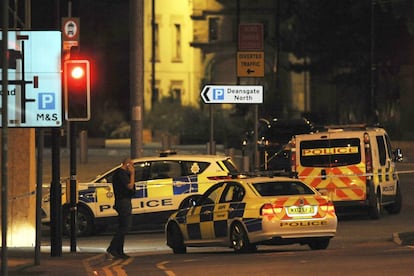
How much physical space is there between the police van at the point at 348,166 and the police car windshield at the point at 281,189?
227 inches

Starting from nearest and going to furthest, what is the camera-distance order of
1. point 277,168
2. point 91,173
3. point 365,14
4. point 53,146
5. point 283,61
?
1. point 53,146
2. point 277,168
3. point 91,173
4. point 365,14
5. point 283,61

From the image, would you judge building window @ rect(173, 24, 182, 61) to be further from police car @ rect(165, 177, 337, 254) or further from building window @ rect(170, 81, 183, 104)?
police car @ rect(165, 177, 337, 254)

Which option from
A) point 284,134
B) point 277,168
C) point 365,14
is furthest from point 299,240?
point 365,14

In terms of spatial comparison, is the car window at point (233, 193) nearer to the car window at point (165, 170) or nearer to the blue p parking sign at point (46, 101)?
the car window at point (165, 170)

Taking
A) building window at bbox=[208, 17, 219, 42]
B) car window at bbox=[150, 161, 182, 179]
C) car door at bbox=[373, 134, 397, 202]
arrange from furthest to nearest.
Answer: building window at bbox=[208, 17, 219, 42], car door at bbox=[373, 134, 397, 202], car window at bbox=[150, 161, 182, 179]

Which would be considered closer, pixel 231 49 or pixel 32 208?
pixel 32 208

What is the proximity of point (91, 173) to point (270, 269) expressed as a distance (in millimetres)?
21623

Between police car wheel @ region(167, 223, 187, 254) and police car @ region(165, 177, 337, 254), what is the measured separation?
12.3 inches

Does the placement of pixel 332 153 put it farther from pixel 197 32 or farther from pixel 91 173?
pixel 197 32

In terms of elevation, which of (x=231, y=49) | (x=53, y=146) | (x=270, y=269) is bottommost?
(x=270, y=269)

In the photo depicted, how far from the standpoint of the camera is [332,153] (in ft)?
80.1

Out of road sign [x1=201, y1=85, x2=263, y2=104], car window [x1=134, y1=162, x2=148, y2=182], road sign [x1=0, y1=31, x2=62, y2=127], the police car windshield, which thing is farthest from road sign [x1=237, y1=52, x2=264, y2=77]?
road sign [x1=0, y1=31, x2=62, y2=127]

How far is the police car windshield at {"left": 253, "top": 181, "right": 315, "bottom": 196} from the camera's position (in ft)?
60.1

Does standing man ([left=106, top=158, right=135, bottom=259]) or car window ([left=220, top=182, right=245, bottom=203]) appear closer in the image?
standing man ([left=106, top=158, right=135, bottom=259])
